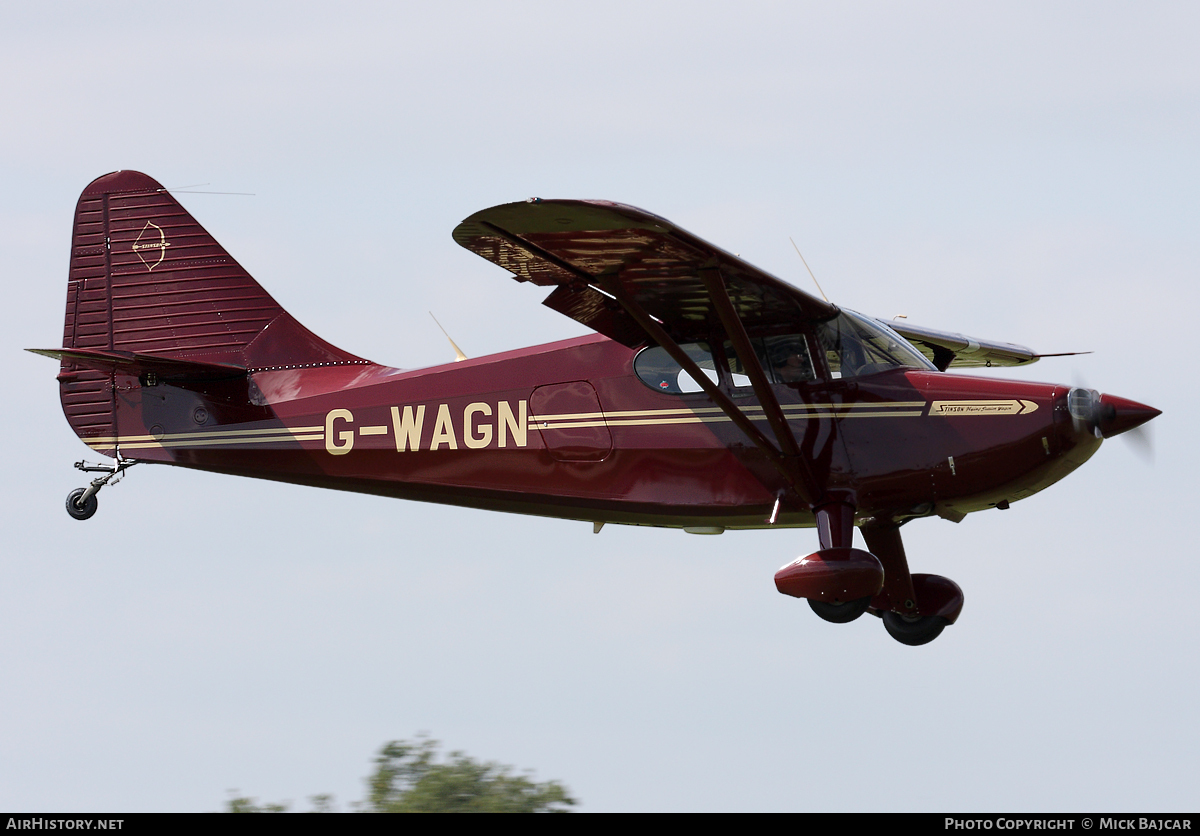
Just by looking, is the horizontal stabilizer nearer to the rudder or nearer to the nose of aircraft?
the rudder

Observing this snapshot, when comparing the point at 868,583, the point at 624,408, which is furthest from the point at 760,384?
the point at 868,583

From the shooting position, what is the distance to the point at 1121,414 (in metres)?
11.4

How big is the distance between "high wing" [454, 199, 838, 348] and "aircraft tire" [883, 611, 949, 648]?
2711 mm

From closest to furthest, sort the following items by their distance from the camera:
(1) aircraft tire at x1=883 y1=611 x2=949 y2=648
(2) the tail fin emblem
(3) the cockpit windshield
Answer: (3) the cockpit windshield
(1) aircraft tire at x1=883 y1=611 x2=949 y2=648
(2) the tail fin emblem

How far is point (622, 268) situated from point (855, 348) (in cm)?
196

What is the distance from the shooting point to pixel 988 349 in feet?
49.9

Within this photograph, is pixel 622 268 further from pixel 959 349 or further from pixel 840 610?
pixel 959 349

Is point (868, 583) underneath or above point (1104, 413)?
underneath

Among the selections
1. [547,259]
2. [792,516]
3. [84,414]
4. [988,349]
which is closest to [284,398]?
[84,414]

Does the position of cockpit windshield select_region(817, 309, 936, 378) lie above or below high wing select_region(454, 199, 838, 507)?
below

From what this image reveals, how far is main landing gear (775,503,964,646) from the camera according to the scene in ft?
37.8

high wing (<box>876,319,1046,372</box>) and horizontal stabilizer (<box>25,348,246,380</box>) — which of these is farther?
high wing (<box>876,319,1046,372</box>)

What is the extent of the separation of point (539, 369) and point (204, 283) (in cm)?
363

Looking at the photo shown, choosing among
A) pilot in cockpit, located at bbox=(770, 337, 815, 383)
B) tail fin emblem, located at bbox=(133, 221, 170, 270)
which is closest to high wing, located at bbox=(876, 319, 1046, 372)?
pilot in cockpit, located at bbox=(770, 337, 815, 383)
